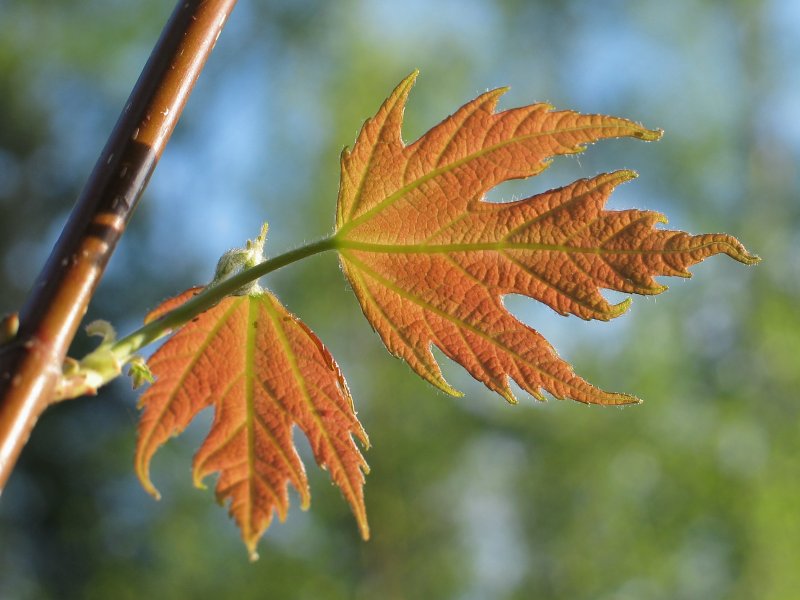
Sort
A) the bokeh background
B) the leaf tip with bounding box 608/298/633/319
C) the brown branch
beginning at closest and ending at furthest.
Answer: the brown branch → the leaf tip with bounding box 608/298/633/319 → the bokeh background

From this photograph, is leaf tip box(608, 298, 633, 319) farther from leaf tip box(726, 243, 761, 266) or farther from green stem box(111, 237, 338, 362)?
green stem box(111, 237, 338, 362)

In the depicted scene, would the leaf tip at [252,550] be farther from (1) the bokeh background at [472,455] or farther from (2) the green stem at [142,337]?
(1) the bokeh background at [472,455]

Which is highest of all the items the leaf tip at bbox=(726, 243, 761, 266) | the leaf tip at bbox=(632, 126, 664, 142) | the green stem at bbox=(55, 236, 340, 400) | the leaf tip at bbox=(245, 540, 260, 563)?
the leaf tip at bbox=(632, 126, 664, 142)

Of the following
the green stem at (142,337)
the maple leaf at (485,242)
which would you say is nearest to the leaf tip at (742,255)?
the maple leaf at (485,242)

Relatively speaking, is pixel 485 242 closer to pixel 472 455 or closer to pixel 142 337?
pixel 142 337

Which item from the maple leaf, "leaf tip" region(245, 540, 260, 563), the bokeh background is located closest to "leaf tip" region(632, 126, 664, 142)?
the maple leaf

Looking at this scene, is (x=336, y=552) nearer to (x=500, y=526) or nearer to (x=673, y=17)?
(x=500, y=526)
